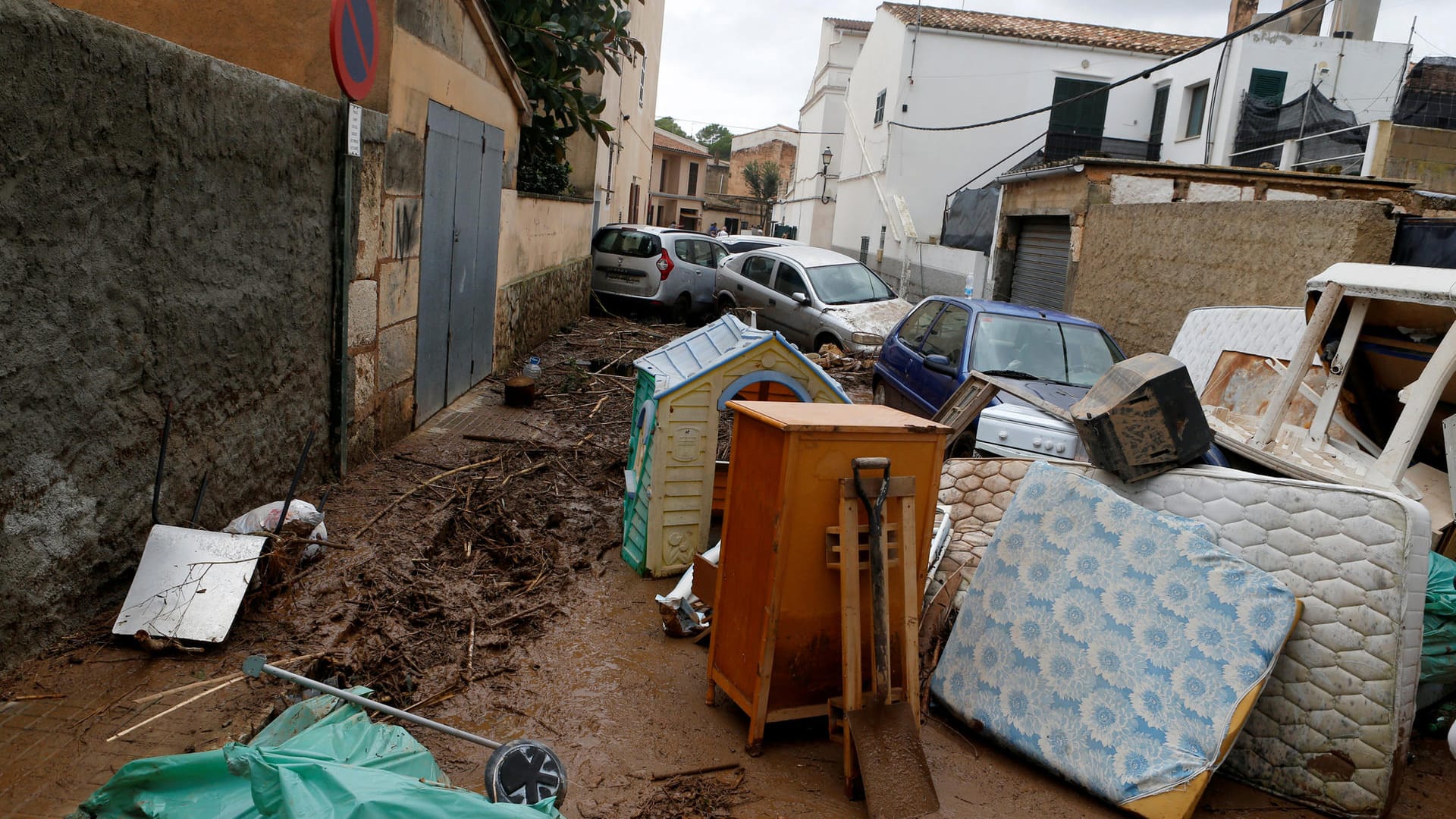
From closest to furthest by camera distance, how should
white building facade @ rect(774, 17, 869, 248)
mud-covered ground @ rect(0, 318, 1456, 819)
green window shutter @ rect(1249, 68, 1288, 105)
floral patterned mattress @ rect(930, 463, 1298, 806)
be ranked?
mud-covered ground @ rect(0, 318, 1456, 819), floral patterned mattress @ rect(930, 463, 1298, 806), green window shutter @ rect(1249, 68, 1288, 105), white building facade @ rect(774, 17, 869, 248)

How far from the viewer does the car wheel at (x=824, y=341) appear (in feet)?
45.1

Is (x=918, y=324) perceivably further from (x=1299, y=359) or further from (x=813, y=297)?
(x=813, y=297)

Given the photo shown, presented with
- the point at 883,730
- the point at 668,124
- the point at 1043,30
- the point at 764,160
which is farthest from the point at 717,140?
the point at 883,730

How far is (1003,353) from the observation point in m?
8.23

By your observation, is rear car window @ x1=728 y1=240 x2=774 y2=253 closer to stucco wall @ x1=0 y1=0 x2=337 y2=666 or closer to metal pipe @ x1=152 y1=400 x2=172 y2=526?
stucco wall @ x1=0 y1=0 x2=337 y2=666

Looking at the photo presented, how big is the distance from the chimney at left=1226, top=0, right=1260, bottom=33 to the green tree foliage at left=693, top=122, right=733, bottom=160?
221 feet

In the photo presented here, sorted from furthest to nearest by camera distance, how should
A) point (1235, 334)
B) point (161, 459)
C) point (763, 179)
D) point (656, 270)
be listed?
point (763, 179)
point (656, 270)
point (1235, 334)
point (161, 459)

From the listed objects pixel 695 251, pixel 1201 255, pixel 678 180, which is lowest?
pixel 695 251

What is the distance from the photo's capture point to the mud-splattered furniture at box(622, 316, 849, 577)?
5.46 m

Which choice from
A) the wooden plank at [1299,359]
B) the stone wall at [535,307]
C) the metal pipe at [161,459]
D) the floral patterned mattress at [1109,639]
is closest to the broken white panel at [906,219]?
the stone wall at [535,307]

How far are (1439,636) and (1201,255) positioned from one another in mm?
7015

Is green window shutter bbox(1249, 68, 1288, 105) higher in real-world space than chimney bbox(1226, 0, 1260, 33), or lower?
lower

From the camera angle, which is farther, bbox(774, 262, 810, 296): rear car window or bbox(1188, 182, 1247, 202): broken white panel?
bbox(774, 262, 810, 296): rear car window

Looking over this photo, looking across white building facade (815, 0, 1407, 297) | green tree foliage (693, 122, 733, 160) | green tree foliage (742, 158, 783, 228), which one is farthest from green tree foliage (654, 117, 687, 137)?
white building facade (815, 0, 1407, 297)
